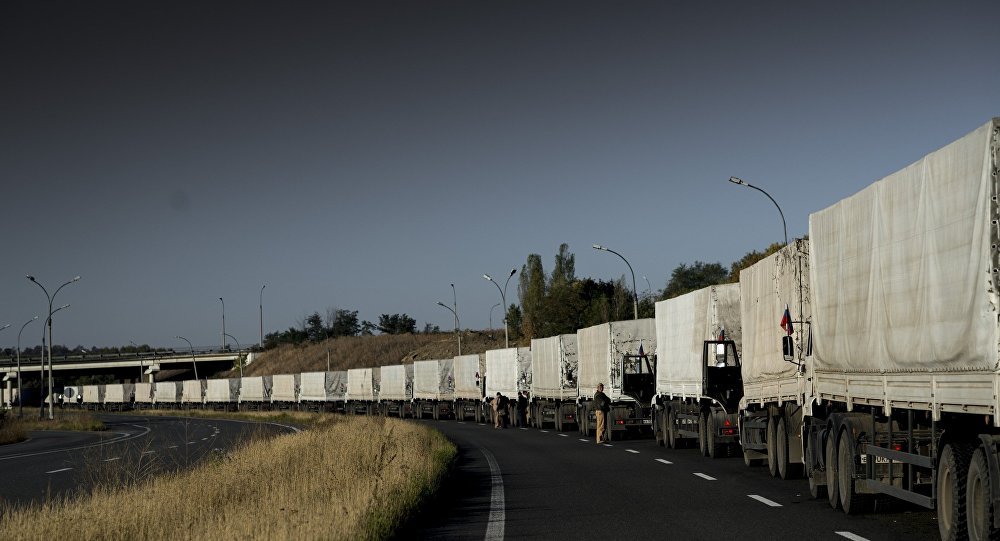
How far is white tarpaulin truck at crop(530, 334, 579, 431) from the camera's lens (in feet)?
136

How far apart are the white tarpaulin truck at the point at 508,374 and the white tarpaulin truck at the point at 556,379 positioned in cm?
321

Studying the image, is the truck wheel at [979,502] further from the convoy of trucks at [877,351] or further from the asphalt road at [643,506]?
the asphalt road at [643,506]

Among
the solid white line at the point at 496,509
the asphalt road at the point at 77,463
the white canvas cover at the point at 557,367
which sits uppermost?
the white canvas cover at the point at 557,367

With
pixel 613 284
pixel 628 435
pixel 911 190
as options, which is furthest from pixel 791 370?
pixel 613 284

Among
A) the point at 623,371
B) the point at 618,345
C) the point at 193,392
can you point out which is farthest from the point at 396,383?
the point at 193,392

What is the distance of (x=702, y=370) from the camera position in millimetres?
24375

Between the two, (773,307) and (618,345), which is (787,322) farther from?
(618,345)

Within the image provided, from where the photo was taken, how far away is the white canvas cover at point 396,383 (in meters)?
67.6

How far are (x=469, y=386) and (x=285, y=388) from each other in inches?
1297

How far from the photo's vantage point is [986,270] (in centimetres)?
922

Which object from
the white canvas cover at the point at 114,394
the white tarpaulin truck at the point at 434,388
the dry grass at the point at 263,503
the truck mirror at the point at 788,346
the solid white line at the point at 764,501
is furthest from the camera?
the white canvas cover at the point at 114,394

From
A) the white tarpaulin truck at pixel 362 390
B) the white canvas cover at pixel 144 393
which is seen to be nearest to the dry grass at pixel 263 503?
the white tarpaulin truck at pixel 362 390

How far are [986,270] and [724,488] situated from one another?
8.75 m

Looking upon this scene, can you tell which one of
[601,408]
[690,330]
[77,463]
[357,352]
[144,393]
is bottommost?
[144,393]
